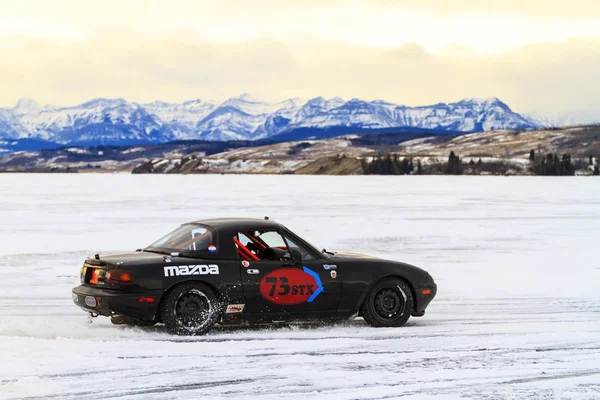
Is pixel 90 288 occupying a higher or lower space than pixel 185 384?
higher

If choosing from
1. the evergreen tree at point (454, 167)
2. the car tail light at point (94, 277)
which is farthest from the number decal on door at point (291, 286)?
the evergreen tree at point (454, 167)

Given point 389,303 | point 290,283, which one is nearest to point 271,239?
point 290,283

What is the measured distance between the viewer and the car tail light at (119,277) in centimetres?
892

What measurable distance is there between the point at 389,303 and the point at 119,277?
330 centimetres

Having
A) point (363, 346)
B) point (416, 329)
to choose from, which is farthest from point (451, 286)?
point (363, 346)

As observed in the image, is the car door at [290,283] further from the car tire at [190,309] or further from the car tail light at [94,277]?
the car tail light at [94,277]

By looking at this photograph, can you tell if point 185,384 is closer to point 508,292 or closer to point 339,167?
point 508,292

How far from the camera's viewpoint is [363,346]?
29.0 ft

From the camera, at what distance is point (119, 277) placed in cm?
895

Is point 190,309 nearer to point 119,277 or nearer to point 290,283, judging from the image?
point 119,277

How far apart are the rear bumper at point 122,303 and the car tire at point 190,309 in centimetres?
16

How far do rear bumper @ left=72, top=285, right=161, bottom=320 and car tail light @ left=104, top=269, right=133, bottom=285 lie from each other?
109 millimetres

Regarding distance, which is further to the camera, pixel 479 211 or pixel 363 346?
pixel 479 211

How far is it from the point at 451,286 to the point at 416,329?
4087mm
